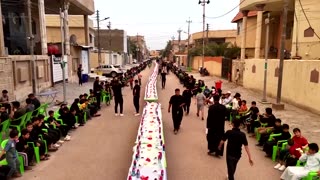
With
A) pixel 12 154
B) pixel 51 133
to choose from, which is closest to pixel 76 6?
pixel 51 133

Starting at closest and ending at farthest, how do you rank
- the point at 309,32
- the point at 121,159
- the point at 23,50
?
the point at 121,159 < the point at 309,32 < the point at 23,50

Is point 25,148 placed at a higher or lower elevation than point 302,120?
higher

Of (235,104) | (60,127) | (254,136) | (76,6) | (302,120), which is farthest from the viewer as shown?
(76,6)

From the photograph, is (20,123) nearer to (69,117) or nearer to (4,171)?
(69,117)

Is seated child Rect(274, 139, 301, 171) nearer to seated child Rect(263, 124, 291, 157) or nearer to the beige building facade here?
seated child Rect(263, 124, 291, 157)

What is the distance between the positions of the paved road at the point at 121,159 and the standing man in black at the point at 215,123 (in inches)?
16.2

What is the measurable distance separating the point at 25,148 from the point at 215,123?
504 centimetres

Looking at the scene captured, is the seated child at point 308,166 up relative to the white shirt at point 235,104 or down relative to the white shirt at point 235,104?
down

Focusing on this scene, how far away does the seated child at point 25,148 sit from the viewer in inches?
302

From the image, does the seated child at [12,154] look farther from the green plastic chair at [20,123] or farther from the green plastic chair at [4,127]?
the green plastic chair at [20,123]

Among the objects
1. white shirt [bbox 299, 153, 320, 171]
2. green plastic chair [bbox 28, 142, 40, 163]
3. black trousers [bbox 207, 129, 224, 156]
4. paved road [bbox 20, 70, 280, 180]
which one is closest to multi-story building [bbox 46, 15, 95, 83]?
paved road [bbox 20, 70, 280, 180]

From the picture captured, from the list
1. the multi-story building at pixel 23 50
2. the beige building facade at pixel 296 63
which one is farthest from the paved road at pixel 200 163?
the multi-story building at pixel 23 50

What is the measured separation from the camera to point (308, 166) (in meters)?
6.61

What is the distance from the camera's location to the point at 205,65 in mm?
45812
